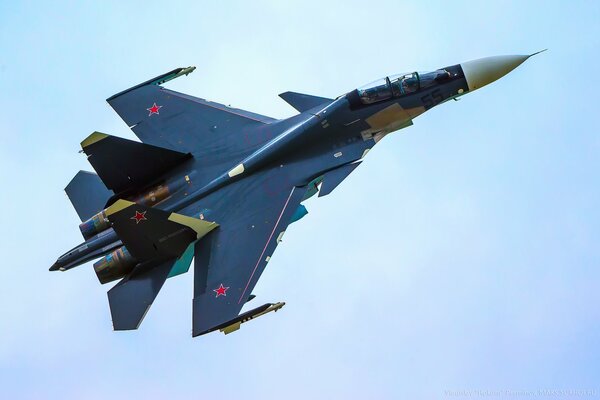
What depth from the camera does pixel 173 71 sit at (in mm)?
30969

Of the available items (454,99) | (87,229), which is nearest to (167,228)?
(87,229)

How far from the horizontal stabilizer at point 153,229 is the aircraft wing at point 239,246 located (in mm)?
431

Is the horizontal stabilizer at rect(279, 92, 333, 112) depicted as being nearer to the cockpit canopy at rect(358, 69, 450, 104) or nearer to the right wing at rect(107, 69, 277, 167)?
the right wing at rect(107, 69, 277, 167)

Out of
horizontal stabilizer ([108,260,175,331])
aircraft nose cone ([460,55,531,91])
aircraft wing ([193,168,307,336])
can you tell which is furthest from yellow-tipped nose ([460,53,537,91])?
horizontal stabilizer ([108,260,175,331])

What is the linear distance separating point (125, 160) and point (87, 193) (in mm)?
1751

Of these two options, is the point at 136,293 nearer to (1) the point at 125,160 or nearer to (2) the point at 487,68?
(1) the point at 125,160

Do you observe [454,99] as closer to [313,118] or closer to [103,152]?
[313,118]

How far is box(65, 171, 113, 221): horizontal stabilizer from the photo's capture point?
29250mm

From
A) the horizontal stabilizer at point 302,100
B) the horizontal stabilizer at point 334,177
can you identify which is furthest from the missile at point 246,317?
the horizontal stabilizer at point 302,100

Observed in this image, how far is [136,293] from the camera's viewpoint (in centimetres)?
2745

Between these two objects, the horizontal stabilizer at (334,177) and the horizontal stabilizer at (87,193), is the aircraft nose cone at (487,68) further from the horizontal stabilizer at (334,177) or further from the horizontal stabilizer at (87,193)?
the horizontal stabilizer at (87,193)

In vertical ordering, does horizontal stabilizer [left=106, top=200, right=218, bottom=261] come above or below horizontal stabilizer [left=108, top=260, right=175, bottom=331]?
above

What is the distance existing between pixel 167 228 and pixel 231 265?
170 cm

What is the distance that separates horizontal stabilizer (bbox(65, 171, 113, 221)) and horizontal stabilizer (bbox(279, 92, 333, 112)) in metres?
5.00
